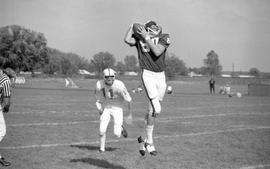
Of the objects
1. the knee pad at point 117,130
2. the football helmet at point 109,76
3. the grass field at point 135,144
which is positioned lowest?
the grass field at point 135,144

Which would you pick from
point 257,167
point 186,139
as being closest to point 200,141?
point 186,139

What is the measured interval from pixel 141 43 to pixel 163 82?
896 millimetres

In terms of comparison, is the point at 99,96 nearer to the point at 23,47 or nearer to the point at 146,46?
the point at 146,46

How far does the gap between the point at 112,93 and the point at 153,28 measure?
3.12m

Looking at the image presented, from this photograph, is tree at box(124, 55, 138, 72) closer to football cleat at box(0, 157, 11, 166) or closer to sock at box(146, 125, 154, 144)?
football cleat at box(0, 157, 11, 166)

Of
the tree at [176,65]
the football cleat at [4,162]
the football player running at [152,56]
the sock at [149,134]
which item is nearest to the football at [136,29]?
the football player running at [152,56]

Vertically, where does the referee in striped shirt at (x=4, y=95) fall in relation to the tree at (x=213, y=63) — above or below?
below

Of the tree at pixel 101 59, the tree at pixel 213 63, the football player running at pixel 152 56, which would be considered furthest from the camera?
the tree at pixel 213 63

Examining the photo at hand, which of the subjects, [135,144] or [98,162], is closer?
[98,162]

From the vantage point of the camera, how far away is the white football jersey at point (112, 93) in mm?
10086

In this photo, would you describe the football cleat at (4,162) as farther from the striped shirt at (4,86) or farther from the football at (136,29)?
the football at (136,29)

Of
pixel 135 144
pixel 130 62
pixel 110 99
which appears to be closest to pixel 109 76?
pixel 110 99

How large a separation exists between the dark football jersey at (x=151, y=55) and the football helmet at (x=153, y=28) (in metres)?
0.09

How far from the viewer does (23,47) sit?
324 feet
